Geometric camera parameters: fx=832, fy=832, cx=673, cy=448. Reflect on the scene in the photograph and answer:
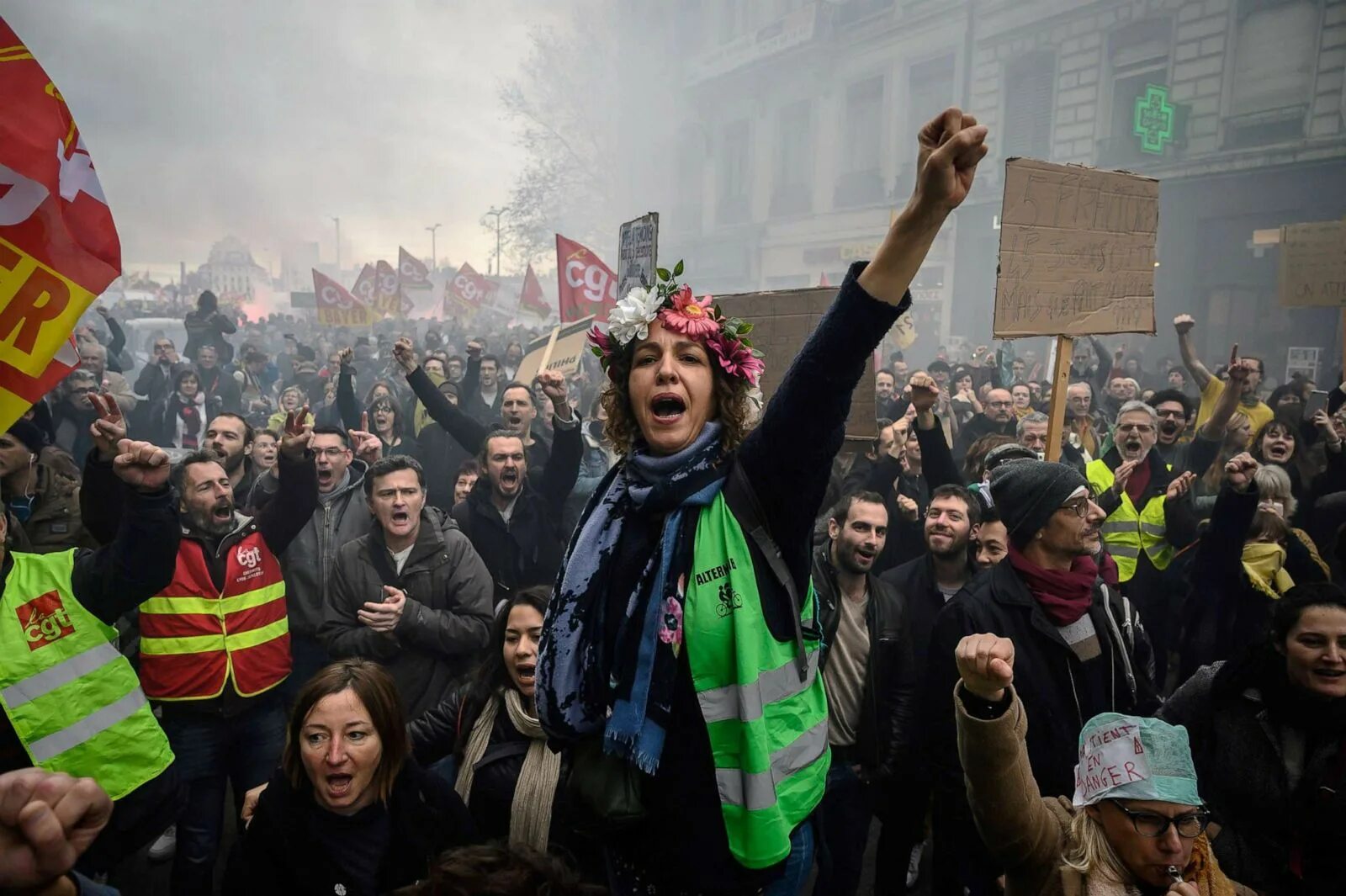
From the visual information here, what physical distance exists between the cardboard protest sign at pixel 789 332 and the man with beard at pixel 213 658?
8.46 ft

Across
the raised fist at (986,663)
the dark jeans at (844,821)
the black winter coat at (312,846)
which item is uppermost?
the raised fist at (986,663)

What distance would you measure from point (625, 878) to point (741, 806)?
380 millimetres

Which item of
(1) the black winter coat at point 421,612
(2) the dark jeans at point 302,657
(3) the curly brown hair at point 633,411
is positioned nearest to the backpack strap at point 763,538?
(3) the curly brown hair at point 633,411

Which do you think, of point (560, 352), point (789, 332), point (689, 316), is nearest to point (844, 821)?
point (789, 332)

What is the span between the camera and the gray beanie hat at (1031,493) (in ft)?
9.24

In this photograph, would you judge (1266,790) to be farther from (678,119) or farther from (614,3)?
(614,3)

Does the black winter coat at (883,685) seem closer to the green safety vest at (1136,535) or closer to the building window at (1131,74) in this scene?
the green safety vest at (1136,535)

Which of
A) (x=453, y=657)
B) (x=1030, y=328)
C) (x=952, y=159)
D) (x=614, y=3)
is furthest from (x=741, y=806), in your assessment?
(x=614, y=3)

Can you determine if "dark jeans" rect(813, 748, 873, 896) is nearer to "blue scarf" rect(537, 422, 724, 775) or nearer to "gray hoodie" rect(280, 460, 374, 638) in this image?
"blue scarf" rect(537, 422, 724, 775)

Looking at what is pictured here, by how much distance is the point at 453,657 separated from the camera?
12.0 ft

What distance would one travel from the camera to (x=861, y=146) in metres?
30.9

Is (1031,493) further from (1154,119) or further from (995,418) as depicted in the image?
(1154,119)

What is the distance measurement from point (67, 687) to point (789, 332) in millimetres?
3484

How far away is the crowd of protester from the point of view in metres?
1.48
